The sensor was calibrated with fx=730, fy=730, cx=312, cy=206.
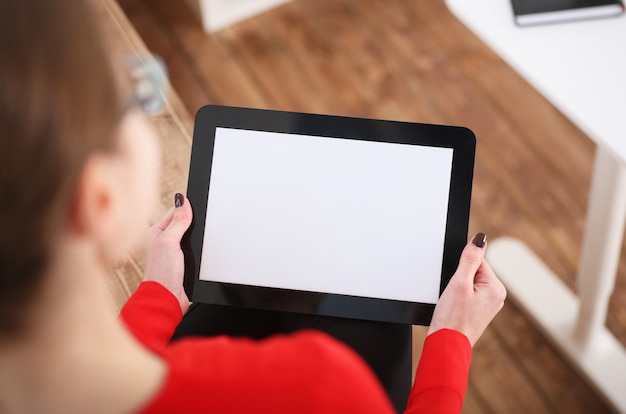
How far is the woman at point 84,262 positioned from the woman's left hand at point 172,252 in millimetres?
251

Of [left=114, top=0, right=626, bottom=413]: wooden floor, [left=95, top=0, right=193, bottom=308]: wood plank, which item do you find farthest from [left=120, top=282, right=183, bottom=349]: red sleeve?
[left=114, top=0, right=626, bottom=413]: wooden floor

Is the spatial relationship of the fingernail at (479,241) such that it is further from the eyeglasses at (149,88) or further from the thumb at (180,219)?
the eyeglasses at (149,88)

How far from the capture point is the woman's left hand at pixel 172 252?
881 millimetres

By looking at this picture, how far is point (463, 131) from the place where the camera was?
2.89 ft

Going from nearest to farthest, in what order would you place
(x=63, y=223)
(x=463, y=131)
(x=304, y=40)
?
1. (x=63, y=223)
2. (x=463, y=131)
3. (x=304, y=40)

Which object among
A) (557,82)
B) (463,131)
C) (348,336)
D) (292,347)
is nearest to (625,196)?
(557,82)

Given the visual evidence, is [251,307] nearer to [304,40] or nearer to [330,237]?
[330,237]

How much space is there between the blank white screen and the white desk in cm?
20

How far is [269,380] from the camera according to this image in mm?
588

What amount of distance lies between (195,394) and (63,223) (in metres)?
0.20

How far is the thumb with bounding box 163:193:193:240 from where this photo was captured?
882 mm

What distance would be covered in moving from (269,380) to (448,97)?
4.29ft

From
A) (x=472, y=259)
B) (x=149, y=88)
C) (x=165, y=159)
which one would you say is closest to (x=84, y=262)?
(x=472, y=259)

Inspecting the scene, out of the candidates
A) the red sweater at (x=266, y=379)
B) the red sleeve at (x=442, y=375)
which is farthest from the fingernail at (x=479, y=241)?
the red sweater at (x=266, y=379)
